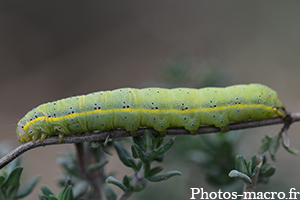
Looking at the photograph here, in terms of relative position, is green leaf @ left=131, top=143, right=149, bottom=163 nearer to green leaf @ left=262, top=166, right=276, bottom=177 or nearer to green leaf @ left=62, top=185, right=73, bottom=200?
green leaf @ left=62, top=185, right=73, bottom=200

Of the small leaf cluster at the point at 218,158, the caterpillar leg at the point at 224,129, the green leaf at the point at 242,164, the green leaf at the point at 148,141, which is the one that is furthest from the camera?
the small leaf cluster at the point at 218,158

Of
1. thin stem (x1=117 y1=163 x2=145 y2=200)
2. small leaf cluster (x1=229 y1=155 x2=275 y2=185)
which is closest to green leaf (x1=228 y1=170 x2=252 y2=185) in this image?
small leaf cluster (x1=229 y1=155 x2=275 y2=185)

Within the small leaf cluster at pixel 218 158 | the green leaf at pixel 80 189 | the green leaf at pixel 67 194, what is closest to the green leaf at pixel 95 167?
the green leaf at pixel 80 189

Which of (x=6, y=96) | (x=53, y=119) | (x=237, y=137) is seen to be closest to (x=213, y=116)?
(x=237, y=137)

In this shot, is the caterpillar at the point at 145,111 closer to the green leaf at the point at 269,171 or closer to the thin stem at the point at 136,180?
the thin stem at the point at 136,180

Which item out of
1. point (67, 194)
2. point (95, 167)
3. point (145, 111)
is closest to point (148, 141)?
point (145, 111)
